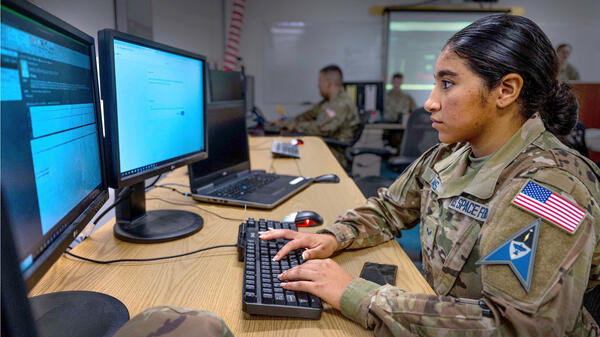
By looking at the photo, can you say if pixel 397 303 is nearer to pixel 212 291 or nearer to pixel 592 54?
pixel 212 291

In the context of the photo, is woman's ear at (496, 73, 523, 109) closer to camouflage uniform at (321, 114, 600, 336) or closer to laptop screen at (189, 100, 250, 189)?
camouflage uniform at (321, 114, 600, 336)

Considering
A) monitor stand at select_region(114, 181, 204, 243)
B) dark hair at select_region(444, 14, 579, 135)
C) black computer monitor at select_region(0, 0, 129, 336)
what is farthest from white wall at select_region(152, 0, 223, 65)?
dark hair at select_region(444, 14, 579, 135)

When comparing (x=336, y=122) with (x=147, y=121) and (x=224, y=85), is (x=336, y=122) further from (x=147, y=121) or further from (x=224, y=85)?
(x=147, y=121)

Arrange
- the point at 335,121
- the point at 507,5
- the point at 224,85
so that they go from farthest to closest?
the point at 507,5 < the point at 335,121 < the point at 224,85

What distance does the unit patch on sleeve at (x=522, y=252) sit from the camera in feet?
1.78

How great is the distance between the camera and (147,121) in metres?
0.87

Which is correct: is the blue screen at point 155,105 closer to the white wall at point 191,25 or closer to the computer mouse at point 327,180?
the computer mouse at point 327,180

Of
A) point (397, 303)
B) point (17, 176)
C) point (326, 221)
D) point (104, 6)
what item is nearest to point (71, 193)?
point (17, 176)

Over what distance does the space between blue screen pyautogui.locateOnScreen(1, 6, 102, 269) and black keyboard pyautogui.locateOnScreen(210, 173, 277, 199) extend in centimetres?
56

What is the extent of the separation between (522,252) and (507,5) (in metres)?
5.87

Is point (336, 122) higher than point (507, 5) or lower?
lower

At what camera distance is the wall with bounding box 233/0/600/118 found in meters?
5.33

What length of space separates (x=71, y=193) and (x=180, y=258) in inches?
11.0

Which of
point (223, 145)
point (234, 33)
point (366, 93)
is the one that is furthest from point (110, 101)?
point (234, 33)
